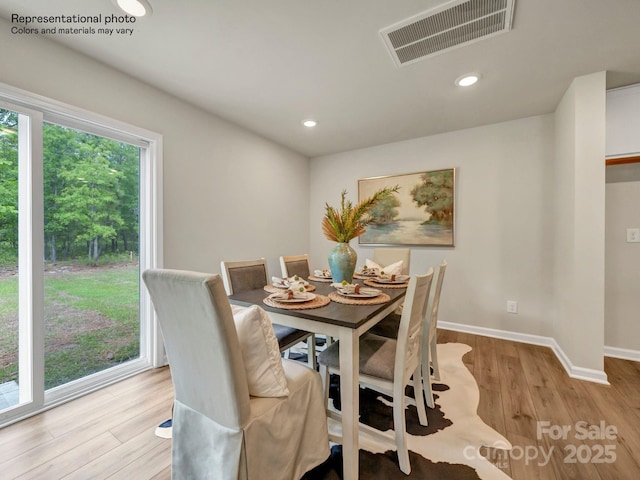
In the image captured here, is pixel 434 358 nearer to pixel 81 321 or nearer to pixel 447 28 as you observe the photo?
pixel 447 28

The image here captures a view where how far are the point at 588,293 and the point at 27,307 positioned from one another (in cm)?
406

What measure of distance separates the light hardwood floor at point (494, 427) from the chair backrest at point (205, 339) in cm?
67

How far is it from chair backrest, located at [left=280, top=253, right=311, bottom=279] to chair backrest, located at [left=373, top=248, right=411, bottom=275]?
85 centimetres

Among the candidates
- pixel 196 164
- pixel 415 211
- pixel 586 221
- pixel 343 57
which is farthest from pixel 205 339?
pixel 415 211

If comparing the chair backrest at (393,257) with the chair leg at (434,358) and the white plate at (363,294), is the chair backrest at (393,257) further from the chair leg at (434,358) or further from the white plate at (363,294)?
the white plate at (363,294)

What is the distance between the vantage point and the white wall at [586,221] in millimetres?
2098

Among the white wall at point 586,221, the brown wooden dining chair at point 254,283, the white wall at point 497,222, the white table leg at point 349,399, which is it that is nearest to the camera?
the white table leg at point 349,399

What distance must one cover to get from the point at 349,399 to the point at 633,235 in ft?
10.2

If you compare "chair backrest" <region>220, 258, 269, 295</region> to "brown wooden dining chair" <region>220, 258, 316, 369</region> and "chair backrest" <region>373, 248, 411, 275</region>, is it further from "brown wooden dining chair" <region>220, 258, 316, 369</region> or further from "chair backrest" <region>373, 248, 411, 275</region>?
"chair backrest" <region>373, 248, 411, 275</region>

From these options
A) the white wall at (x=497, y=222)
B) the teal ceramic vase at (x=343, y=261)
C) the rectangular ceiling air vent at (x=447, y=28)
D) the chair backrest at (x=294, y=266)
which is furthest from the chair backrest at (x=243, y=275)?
the white wall at (x=497, y=222)

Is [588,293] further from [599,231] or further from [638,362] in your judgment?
[638,362]

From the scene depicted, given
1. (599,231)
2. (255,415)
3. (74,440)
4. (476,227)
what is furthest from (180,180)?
(599,231)

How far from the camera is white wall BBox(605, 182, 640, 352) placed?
245 centimetres

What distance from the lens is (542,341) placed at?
9.32 feet
